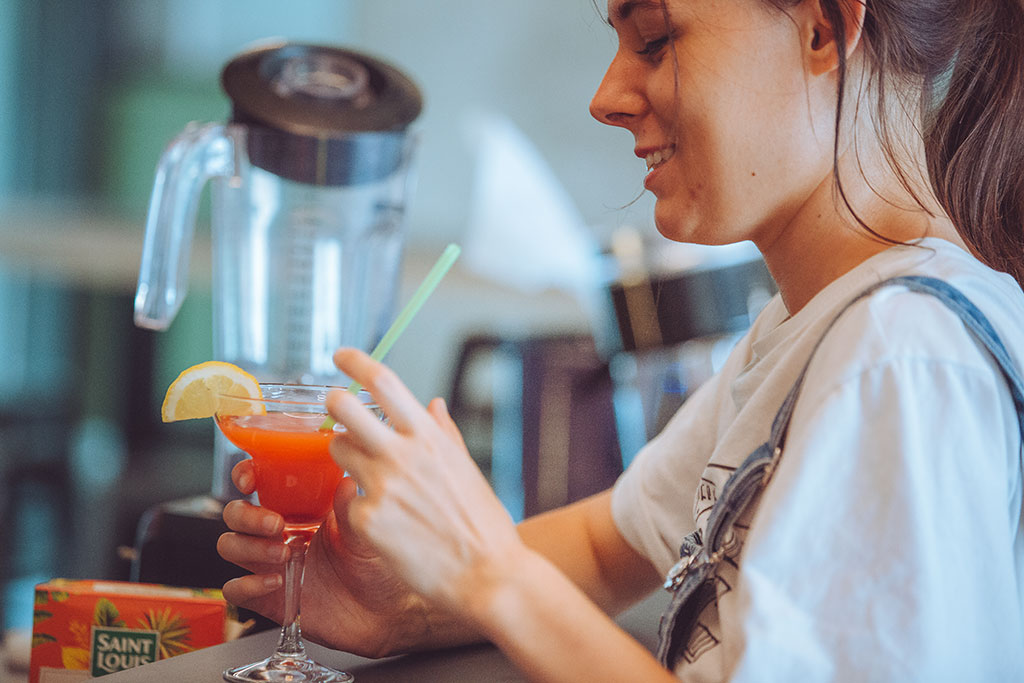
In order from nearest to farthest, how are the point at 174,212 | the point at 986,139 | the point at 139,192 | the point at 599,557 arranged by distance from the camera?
the point at 986,139 < the point at 599,557 < the point at 174,212 < the point at 139,192

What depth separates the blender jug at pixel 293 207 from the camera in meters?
1.46

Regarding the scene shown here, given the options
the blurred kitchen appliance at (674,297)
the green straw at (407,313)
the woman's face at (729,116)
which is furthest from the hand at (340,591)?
the blurred kitchen appliance at (674,297)

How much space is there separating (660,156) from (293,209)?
0.83 m

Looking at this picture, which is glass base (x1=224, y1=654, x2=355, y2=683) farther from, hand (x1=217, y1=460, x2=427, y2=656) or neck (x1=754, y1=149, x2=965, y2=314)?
neck (x1=754, y1=149, x2=965, y2=314)

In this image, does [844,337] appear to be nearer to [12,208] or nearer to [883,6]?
[883,6]

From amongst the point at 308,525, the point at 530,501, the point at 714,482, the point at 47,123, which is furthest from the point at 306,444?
the point at 47,123

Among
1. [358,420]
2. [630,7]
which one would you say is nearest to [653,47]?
[630,7]

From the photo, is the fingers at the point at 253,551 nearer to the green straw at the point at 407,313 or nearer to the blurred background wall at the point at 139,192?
the green straw at the point at 407,313

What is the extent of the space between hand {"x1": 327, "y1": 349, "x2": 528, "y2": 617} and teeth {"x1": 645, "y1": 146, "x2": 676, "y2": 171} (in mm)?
338

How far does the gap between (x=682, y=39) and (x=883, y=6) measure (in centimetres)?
16

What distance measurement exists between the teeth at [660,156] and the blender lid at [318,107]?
0.67 metres

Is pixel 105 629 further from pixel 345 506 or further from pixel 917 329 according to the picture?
pixel 917 329

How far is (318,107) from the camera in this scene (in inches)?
58.5

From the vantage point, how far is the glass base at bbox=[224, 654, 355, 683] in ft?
2.61
